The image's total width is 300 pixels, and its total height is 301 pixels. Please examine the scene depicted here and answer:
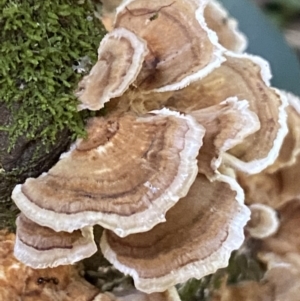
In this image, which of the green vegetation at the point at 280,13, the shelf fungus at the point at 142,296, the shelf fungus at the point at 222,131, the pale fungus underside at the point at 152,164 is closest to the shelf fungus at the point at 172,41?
the pale fungus underside at the point at 152,164

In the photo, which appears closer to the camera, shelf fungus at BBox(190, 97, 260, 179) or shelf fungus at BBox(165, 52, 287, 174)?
shelf fungus at BBox(190, 97, 260, 179)

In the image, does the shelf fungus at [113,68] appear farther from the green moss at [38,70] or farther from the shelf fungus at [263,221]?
the shelf fungus at [263,221]

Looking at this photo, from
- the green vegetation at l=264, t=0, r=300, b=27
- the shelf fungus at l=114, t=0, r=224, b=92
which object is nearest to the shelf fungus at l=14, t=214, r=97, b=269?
the shelf fungus at l=114, t=0, r=224, b=92

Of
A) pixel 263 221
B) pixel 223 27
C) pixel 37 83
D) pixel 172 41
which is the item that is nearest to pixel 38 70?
pixel 37 83

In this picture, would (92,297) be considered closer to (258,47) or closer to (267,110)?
(267,110)

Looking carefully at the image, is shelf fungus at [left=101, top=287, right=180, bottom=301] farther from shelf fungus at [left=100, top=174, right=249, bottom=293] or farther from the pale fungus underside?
shelf fungus at [left=100, top=174, right=249, bottom=293]

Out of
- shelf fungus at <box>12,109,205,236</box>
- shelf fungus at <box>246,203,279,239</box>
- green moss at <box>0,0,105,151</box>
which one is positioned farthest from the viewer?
shelf fungus at <box>246,203,279,239</box>

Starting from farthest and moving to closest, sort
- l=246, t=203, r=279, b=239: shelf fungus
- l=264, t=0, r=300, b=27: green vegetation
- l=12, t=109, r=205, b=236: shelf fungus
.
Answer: l=264, t=0, r=300, b=27: green vegetation → l=246, t=203, r=279, b=239: shelf fungus → l=12, t=109, r=205, b=236: shelf fungus
